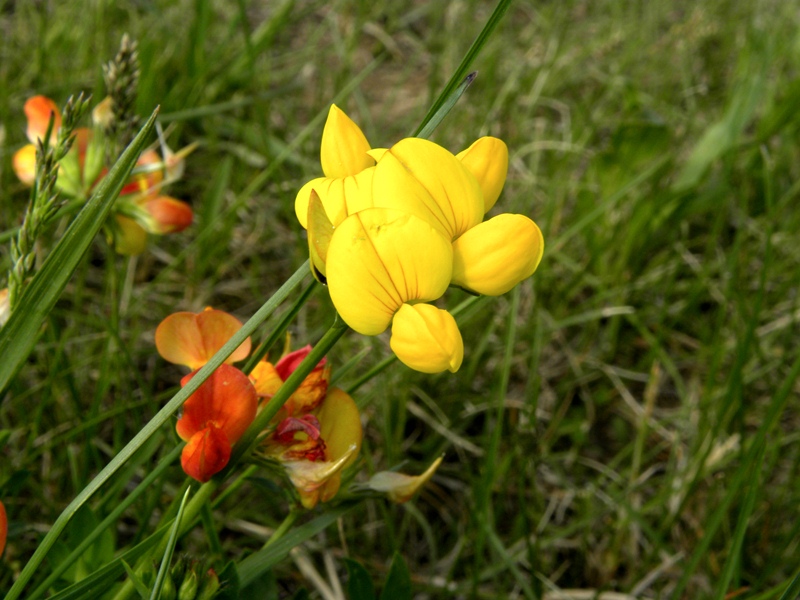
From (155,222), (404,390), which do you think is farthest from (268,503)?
(155,222)

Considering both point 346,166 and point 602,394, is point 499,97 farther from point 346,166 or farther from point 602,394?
point 346,166

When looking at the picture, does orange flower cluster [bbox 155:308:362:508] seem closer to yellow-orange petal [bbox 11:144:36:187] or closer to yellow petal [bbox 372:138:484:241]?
yellow petal [bbox 372:138:484:241]

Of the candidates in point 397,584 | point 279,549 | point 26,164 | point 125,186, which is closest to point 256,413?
point 279,549

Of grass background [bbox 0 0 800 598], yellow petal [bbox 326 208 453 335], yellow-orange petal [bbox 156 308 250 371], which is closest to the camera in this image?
yellow petal [bbox 326 208 453 335]

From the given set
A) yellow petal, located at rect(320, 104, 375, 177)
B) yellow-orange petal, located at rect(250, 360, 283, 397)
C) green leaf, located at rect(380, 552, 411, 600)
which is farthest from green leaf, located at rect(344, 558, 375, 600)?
yellow petal, located at rect(320, 104, 375, 177)

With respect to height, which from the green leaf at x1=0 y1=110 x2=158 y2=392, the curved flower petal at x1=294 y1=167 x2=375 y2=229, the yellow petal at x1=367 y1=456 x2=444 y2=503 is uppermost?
the curved flower petal at x1=294 y1=167 x2=375 y2=229

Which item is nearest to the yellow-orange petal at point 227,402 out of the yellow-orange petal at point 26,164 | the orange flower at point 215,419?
the orange flower at point 215,419

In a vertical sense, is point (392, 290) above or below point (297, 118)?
above

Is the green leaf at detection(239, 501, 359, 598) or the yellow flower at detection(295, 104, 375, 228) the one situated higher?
the yellow flower at detection(295, 104, 375, 228)
